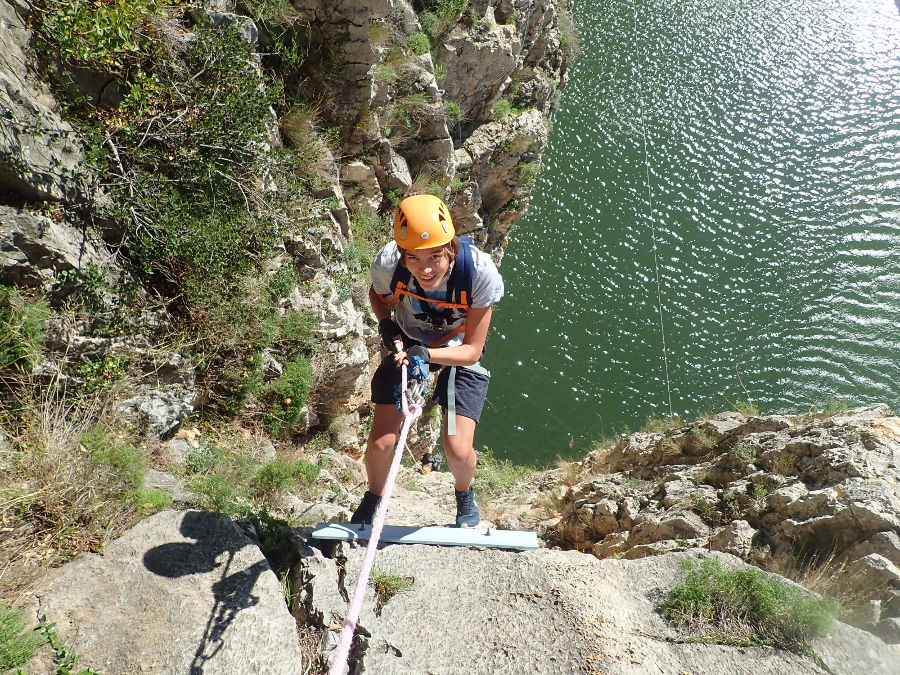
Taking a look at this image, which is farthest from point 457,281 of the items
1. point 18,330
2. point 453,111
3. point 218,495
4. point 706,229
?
point 706,229

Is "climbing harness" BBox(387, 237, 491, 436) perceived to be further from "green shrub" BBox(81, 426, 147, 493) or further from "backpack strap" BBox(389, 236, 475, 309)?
"green shrub" BBox(81, 426, 147, 493)

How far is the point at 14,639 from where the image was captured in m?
2.76

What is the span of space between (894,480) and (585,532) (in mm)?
3688

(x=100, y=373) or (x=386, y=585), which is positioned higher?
(x=100, y=373)

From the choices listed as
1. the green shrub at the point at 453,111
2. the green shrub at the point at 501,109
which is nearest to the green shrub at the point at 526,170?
the green shrub at the point at 501,109

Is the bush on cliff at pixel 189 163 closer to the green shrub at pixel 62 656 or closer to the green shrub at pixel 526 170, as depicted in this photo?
the green shrub at pixel 62 656

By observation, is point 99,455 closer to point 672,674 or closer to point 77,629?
point 77,629

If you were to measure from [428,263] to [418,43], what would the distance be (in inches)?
306

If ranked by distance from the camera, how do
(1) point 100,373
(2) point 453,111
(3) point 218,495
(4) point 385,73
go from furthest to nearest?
(2) point 453,111, (4) point 385,73, (1) point 100,373, (3) point 218,495

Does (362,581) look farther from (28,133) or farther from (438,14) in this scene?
(438,14)

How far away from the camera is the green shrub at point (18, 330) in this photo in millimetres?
4039

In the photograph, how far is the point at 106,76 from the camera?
17.0ft

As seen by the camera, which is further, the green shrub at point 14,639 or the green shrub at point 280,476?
the green shrub at point 280,476

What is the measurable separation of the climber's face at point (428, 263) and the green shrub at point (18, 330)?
9.41 feet
